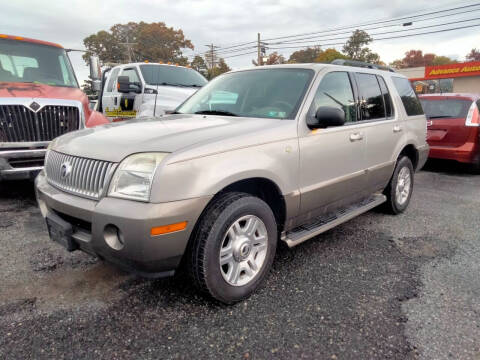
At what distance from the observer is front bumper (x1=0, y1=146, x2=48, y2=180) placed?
14.5ft

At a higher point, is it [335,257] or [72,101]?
[72,101]

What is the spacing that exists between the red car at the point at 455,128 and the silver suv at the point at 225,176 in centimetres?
375

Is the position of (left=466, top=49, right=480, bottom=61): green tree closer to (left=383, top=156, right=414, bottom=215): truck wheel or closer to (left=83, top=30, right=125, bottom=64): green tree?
(left=83, top=30, right=125, bottom=64): green tree

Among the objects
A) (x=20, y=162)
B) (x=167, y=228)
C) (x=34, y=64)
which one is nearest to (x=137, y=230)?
(x=167, y=228)

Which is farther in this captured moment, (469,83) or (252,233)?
(469,83)

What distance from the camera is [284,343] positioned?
2.14m

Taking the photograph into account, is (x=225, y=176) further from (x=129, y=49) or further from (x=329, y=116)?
(x=129, y=49)

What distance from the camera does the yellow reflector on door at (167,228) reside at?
2.08m

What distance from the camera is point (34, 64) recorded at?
19.2ft

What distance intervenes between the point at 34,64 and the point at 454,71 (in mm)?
40626

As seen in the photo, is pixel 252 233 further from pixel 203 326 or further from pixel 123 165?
pixel 123 165

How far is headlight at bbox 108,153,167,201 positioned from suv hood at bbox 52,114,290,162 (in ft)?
→ 0.17

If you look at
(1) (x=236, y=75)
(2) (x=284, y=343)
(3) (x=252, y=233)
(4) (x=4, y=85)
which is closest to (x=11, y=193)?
(4) (x=4, y=85)

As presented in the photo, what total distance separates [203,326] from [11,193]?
455cm
